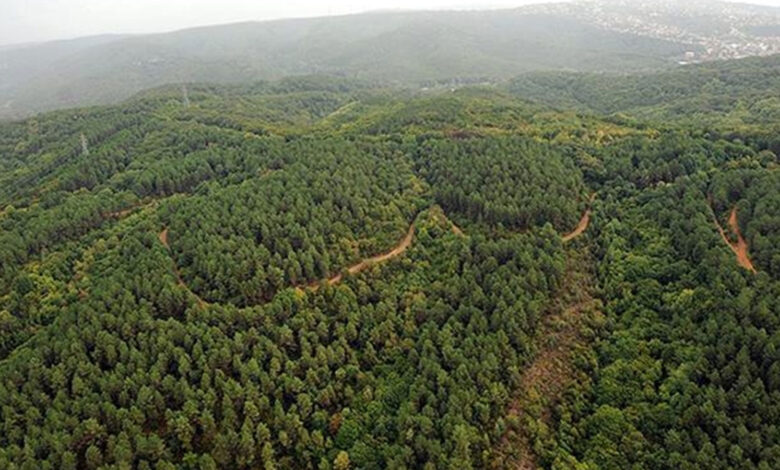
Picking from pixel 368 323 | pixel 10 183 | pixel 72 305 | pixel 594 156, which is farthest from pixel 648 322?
pixel 10 183

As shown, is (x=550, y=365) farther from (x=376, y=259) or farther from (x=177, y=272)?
(x=177, y=272)

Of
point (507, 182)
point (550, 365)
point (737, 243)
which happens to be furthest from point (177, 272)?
point (737, 243)

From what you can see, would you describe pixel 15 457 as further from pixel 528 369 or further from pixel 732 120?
pixel 732 120

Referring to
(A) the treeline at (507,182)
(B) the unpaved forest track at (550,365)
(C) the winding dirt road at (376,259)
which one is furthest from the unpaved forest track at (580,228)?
(C) the winding dirt road at (376,259)

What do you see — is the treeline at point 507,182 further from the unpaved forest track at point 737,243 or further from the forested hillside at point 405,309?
the unpaved forest track at point 737,243

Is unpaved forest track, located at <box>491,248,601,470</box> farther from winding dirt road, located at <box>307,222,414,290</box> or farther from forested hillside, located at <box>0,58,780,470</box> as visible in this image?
winding dirt road, located at <box>307,222,414,290</box>
